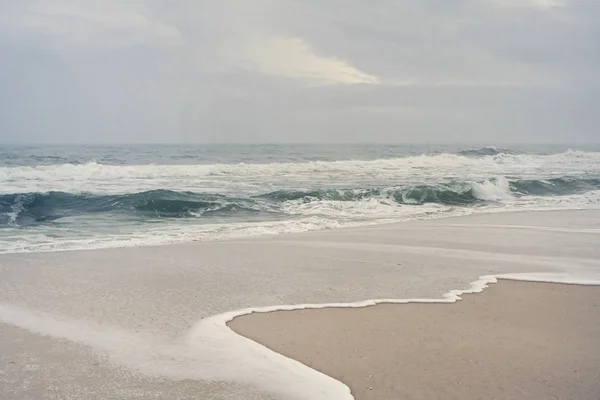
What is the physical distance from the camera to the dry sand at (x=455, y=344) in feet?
13.4

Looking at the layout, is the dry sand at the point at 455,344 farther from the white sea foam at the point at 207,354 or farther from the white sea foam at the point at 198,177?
the white sea foam at the point at 198,177

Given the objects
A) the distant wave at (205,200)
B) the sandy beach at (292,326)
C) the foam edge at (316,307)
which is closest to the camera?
the foam edge at (316,307)

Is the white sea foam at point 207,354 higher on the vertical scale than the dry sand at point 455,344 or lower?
lower

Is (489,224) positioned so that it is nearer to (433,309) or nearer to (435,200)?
(435,200)

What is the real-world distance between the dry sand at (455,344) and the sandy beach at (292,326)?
2 centimetres

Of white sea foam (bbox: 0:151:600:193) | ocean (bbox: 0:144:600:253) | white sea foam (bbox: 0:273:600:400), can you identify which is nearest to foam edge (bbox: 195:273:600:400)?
white sea foam (bbox: 0:273:600:400)

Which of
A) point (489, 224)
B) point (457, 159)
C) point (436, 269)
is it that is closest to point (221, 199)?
point (489, 224)

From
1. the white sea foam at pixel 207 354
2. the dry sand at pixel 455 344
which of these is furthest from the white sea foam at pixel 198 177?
the dry sand at pixel 455 344

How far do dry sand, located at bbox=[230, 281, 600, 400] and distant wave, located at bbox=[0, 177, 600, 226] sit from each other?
37.1 ft

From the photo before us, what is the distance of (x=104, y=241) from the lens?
37.0 ft

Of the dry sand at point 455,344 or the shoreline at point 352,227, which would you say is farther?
the shoreline at point 352,227

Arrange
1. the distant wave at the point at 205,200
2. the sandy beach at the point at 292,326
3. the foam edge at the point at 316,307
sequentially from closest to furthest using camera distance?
the foam edge at the point at 316,307 → the sandy beach at the point at 292,326 → the distant wave at the point at 205,200

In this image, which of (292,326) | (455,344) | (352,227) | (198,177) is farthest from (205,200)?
(455,344)

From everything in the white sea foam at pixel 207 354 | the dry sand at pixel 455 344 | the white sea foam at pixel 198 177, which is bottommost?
the white sea foam at pixel 207 354
